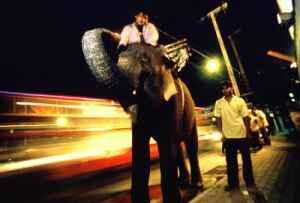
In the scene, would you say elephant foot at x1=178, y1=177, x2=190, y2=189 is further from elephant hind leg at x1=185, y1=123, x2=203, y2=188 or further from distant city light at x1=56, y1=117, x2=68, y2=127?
distant city light at x1=56, y1=117, x2=68, y2=127

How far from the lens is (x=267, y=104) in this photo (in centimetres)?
3703

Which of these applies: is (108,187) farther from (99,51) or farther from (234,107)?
(99,51)

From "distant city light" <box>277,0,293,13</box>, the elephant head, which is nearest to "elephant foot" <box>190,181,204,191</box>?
the elephant head

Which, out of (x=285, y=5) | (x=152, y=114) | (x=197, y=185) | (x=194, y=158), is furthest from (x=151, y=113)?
(x=285, y=5)

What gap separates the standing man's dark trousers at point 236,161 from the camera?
5602 millimetres

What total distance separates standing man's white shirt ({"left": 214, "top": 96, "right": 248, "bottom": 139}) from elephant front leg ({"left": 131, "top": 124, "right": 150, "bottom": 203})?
264 centimetres

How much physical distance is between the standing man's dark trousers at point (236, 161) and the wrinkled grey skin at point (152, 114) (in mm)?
2263

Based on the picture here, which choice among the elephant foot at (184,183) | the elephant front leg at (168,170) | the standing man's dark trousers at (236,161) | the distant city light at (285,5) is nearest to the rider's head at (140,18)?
the elephant front leg at (168,170)

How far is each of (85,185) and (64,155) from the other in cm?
88

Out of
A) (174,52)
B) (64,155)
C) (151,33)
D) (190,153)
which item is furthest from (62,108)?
(151,33)

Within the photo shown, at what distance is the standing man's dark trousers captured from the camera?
5.60 metres

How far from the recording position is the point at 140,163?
3.73 metres

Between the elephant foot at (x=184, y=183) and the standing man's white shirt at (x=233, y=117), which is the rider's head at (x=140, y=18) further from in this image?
the elephant foot at (x=184, y=183)

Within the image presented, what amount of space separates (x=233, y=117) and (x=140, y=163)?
110 inches
